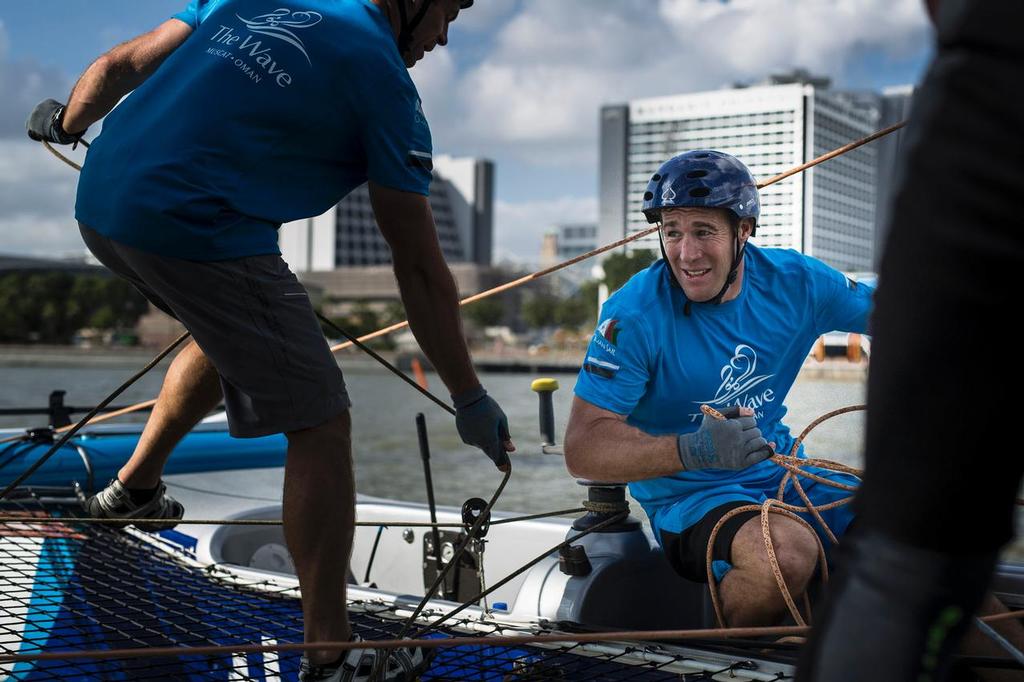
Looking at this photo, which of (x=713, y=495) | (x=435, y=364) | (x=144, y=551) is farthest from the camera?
(x=144, y=551)

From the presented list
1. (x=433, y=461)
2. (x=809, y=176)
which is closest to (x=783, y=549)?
(x=809, y=176)

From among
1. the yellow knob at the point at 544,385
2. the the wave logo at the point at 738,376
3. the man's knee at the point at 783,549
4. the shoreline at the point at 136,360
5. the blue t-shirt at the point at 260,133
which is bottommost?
the shoreline at the point at 136,360

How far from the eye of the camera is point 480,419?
2.47 meters

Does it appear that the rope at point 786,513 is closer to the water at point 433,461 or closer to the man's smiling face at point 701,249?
the water at point 433,461

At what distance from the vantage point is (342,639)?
218cm

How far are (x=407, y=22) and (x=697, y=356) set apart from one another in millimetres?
1227

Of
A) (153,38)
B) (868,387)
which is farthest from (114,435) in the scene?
(868,387)

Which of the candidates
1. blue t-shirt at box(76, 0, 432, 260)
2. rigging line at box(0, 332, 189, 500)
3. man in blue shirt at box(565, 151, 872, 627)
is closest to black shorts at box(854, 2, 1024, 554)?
blue t-shirt at box(76, 0, 432, 260)

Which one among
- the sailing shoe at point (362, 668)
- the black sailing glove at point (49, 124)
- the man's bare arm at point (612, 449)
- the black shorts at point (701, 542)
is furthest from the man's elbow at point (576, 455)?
the black sailing glove at point (49, 124)

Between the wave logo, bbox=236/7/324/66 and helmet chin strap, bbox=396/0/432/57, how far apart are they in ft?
0.84

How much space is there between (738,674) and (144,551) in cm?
248

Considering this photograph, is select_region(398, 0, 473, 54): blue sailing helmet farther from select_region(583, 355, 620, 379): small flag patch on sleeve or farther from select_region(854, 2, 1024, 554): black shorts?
select_region(854, 2, 1024, 554): black shorts

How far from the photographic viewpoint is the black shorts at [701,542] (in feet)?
8.49

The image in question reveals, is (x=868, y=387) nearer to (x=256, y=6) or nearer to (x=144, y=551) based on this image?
(x=256, y=6)
